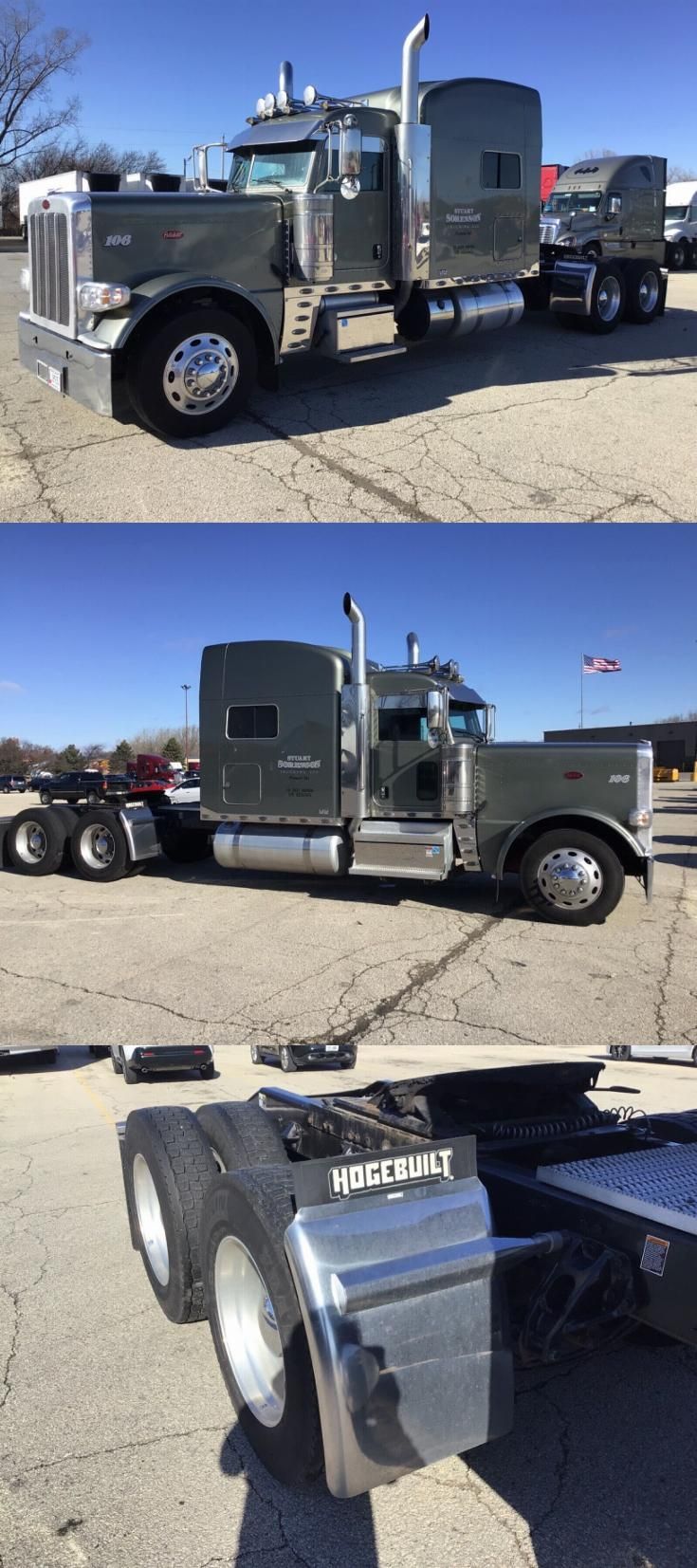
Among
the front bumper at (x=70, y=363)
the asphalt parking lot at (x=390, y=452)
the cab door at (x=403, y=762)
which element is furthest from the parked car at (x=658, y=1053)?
the front bumper at (x=70, y=363)

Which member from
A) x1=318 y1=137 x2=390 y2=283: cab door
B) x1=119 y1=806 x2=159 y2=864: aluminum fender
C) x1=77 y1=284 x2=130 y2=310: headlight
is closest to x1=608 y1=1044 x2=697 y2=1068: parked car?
x1=119 y1=806 x2=159 y2=864: aluminum fender

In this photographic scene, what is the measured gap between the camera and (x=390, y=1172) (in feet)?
7.37

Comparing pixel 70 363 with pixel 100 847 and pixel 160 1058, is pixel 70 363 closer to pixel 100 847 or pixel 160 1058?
pixel 100 847

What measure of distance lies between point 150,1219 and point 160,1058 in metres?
2.87

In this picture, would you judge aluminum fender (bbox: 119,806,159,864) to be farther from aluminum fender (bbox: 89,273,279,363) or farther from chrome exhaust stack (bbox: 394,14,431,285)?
chrome exhaust stack (bbox: 394,14,431,285)

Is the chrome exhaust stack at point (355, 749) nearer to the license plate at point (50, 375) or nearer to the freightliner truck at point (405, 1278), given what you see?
the license plate at point (50, 375)

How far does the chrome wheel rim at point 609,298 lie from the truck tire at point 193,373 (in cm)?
562

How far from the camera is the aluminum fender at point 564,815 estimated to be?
7.32 meters

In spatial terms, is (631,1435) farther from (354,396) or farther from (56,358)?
(354,396)

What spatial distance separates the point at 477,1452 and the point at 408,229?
8.80 metres

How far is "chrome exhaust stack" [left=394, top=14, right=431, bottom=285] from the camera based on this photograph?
838cm

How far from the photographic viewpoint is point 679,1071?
605 centimetres

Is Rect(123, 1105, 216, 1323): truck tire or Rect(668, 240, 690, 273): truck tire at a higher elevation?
Rect(668, 240, 690, 273): truck tire

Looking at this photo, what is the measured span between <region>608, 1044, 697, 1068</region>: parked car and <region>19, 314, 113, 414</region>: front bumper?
17.0 feet
